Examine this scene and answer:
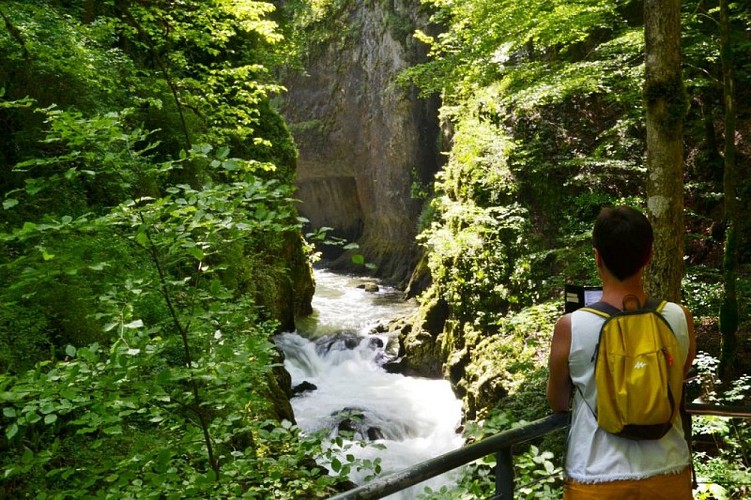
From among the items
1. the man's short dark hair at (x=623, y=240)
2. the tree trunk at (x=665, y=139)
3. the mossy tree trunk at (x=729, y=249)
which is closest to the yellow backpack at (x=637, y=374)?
the man's short dark hair at (x=623, y=240)

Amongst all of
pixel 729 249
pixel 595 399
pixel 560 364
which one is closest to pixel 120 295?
pixel 560 364

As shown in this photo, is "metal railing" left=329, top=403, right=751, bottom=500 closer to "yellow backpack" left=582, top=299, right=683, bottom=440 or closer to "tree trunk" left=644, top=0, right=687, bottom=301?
"yellow backpack" left=582, top=299, right=683, bottom=440

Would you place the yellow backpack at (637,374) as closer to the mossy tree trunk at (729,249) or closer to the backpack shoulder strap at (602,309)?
the backpack shoulder strap at (602,309)

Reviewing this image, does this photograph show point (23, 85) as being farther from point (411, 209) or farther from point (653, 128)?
point (411, 209)

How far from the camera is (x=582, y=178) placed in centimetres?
870

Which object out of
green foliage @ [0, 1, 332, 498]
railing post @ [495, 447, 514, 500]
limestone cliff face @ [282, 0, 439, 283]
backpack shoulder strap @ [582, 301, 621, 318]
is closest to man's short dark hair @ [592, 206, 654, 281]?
backpack shoulder strap @ [582, 301, 621, 318]

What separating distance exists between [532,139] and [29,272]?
31.4ft

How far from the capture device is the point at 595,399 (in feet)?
5.94

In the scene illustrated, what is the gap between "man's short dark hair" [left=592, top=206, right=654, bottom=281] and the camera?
5.89ft

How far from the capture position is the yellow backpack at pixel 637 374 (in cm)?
171

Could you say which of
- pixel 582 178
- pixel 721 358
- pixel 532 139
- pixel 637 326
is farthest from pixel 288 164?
pixel 637 326

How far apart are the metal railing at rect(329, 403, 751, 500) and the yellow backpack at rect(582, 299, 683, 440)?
1.10ft

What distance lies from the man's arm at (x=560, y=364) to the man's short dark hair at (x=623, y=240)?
24 centimetres

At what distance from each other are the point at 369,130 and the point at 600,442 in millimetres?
27896
